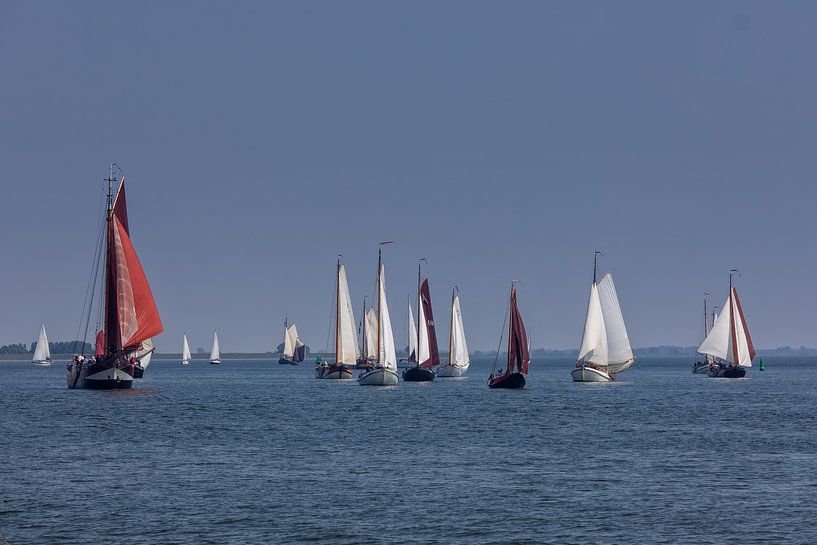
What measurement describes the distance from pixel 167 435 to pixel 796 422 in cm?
4184

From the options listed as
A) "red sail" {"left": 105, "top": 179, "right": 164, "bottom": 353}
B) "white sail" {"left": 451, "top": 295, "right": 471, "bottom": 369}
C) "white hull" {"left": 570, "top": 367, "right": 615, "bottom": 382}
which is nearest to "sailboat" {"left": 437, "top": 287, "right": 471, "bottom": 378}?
"white sail" {"left": 451, "top": 295, "right": 471, "bottom": 369}

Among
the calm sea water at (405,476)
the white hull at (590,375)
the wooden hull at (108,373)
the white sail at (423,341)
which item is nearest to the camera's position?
the calm sea water at (405,476)

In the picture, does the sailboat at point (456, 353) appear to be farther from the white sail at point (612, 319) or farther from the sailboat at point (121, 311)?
the sailboat at point (121, 311)

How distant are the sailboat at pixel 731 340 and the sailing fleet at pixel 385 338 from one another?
0.14 m

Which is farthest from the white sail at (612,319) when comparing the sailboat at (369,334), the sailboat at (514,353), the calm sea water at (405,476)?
the sailboat at (369,334)

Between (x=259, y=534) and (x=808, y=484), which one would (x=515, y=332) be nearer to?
(x=808, y=484)

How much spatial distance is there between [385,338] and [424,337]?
45.5 feet

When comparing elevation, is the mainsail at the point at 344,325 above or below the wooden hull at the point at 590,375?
above

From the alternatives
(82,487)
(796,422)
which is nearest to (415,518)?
(82,487)

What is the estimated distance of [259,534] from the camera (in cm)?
3350

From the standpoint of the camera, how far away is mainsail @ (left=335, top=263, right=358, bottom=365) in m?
139

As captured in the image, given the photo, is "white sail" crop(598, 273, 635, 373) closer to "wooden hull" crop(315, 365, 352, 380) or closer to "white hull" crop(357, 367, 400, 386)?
"white hull" crop(357, 367, 400, 386)

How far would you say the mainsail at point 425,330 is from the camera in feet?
438

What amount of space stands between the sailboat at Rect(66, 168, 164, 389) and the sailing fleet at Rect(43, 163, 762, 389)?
91mm
